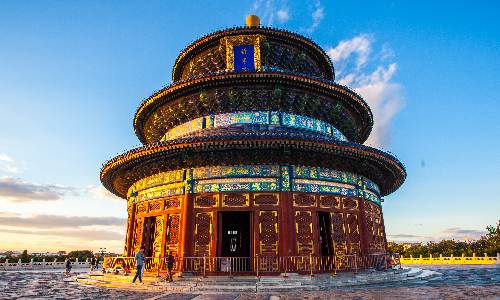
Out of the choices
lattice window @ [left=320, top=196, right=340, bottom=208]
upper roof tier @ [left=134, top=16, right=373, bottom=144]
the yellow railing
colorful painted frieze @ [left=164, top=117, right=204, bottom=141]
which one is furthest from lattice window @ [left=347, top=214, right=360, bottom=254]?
the yellow railing

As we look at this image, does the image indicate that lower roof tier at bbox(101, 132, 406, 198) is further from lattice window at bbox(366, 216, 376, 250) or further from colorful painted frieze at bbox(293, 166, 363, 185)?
lattice window at bbox(366, 216, 376, 250)

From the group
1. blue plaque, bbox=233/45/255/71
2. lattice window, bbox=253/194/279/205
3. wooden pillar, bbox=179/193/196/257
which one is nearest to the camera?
wooden pillar, bbox=179/193/196/257

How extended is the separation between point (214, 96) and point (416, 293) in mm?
12493

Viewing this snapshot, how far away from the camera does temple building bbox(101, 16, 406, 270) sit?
44.0ft

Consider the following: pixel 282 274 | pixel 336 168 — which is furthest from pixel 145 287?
pixel 336 168

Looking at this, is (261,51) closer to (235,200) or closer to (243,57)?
(243,57)

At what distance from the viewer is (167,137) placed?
18.7m

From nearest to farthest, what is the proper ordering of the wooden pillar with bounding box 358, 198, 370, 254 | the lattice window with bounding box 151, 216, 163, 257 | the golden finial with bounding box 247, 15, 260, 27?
the wooden pillar with bounding box 358, 198, 370, 254
the lattice window with bounding box 151, 216, 163, 257
the golden finial with bounding box 247, 15, 260, 27

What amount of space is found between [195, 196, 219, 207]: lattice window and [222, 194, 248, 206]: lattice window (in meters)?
0.39

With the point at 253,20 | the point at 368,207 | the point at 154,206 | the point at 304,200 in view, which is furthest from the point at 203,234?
the point at 253,20

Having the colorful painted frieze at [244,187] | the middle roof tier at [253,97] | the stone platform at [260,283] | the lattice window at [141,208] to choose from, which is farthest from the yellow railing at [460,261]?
the lattice window at [141,208]

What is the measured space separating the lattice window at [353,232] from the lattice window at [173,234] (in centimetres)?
804

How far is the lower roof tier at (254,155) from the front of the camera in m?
12.8

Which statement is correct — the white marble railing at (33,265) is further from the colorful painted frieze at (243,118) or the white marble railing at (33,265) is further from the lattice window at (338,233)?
the lattice window at (338,233)
